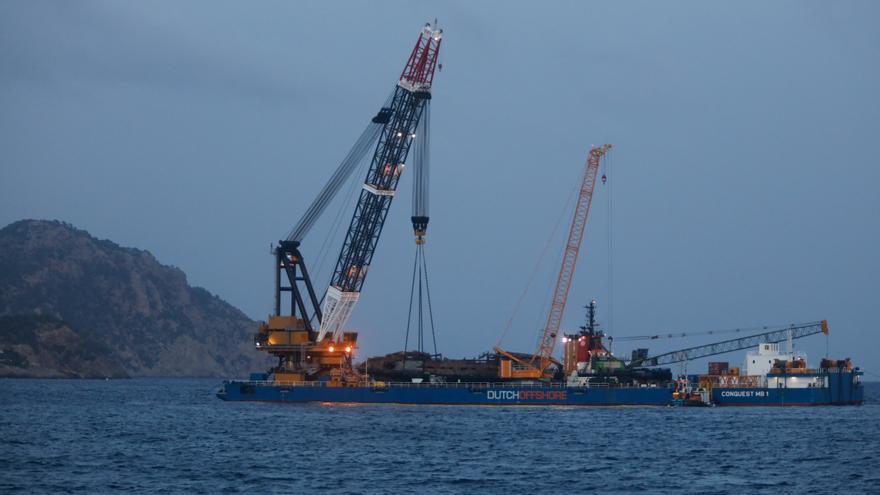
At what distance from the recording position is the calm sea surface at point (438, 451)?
59.2m

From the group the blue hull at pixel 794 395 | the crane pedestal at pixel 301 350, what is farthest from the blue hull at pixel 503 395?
the blue hull at pixel 794 395

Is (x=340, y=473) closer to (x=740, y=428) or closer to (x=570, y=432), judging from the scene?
(x=570, y=432)

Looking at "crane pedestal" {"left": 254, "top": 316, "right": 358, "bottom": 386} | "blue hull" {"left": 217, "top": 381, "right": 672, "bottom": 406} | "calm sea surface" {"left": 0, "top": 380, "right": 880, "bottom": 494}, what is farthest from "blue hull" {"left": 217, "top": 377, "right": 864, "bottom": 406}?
"crane pedestal" {"left": 254, "top": 316, "right": 358, "bottom": 386}

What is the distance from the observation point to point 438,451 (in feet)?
243

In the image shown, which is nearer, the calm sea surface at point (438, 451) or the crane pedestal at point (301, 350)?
the calm sea surface at point (438, 451)

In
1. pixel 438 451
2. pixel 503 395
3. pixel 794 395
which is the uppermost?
pixel 794 395

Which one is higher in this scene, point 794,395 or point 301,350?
point 301,350

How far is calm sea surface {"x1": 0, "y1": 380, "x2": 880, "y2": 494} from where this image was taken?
59219mm

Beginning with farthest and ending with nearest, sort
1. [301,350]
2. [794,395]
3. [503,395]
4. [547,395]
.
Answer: [301,350] → [794,395] → [547,395] → [503,395]

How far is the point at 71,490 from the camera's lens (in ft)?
181

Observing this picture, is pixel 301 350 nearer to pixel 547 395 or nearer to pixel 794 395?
pixel 547 395

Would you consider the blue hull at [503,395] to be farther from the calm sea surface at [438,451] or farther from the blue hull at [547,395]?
the calm sea surface at [438,451]

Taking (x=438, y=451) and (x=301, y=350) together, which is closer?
(x=438, y=451)

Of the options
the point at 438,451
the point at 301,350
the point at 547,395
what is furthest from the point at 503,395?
the point at 438,451
